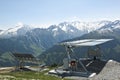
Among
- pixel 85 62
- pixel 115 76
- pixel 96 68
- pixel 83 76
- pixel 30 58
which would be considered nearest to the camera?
pixel 115 76

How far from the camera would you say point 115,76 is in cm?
5506

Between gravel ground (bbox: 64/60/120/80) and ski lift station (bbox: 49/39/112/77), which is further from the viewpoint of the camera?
ski lift station (bbox: 49/39/112/77)

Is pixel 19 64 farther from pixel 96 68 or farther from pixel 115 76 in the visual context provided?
pixel 115 76

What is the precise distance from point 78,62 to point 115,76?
19599 millimetres

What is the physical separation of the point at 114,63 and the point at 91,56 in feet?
35.9

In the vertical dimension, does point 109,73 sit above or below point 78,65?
below

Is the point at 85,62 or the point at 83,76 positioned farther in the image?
the point at 85,62

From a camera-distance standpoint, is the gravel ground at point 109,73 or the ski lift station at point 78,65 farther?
the ski lift station at point 78,65

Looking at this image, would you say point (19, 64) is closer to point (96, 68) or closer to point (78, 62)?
point (78, 62)

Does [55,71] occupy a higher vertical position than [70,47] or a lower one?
lower

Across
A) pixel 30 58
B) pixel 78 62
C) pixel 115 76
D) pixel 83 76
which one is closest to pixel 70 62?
pixel 78 62

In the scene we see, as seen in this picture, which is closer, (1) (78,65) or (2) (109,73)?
(2) (109,73)

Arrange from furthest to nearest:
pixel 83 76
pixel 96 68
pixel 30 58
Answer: pixel 30 58, pixel 96 68, pixel 83 76

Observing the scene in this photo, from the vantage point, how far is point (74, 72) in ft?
224
